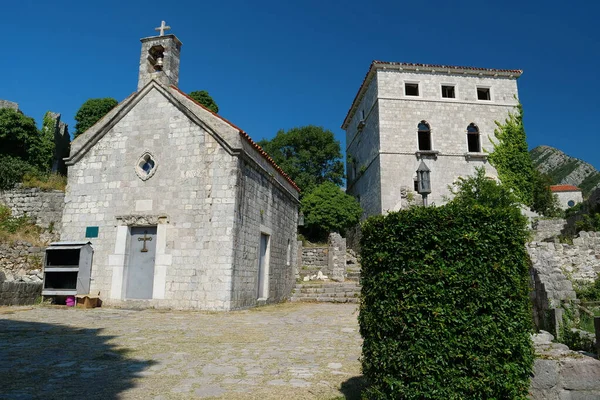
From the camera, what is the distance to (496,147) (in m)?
27.2

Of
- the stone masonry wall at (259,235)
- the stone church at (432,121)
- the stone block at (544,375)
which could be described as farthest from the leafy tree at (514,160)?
the stone block at (544,375)

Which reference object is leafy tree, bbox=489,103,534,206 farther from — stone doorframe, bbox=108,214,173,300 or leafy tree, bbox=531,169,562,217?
stone doorframe, bbox=108,214,173,300

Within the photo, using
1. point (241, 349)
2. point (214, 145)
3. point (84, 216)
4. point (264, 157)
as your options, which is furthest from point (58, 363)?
point (264, 157)

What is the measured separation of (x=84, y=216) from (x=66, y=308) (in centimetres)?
306

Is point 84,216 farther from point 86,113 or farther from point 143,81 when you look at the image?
point 86,113

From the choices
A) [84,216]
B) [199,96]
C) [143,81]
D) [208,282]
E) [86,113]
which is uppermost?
[199,96]

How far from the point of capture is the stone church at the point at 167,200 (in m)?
11.3

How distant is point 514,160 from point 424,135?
653 cm

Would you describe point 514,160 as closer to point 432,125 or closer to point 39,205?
point 432,125

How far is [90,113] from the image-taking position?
28.7 metres

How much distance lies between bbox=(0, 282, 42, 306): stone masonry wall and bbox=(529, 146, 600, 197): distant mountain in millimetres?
98164

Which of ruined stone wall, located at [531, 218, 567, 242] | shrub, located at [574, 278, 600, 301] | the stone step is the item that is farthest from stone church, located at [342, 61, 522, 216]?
shrub, located at [574, 278, 600, 301]

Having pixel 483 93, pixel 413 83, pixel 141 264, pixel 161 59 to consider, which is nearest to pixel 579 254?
pixel 483 93

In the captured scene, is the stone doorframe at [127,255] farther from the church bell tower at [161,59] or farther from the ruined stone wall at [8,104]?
the ruined stone wall at [8,104]
